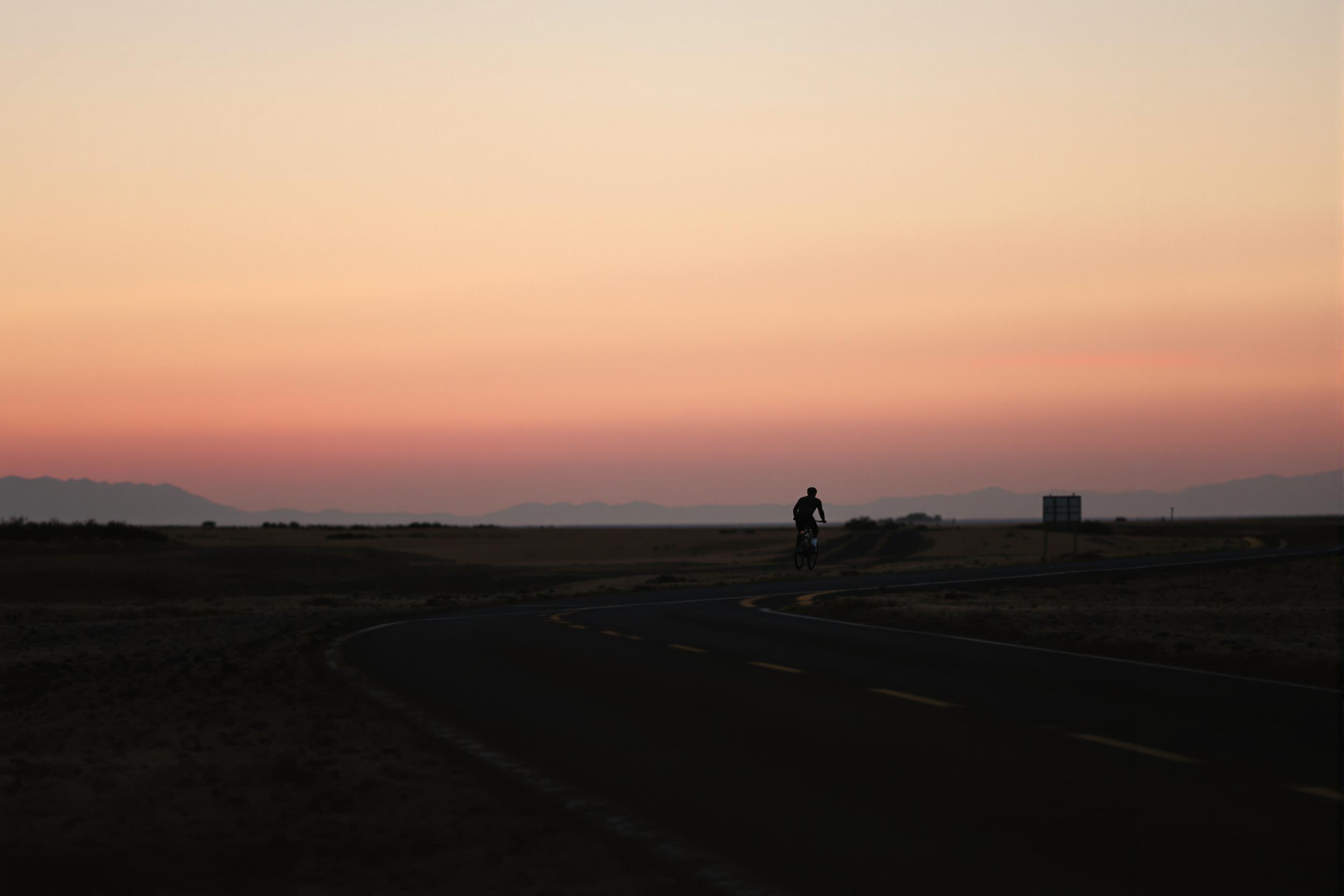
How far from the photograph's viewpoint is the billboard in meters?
56.0

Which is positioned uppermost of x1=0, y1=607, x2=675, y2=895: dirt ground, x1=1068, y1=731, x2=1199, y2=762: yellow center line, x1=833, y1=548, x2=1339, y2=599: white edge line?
x1=833, y1=548, x2=1339, y2=599: white edge line

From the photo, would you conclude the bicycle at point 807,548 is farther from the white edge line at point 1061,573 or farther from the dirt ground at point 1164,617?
the dirt ground at point 1164,617

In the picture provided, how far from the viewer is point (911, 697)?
45.1ft

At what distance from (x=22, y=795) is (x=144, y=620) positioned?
2143cm

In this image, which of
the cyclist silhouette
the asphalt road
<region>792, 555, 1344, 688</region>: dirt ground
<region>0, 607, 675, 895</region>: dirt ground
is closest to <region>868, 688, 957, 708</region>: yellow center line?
the asphalt road

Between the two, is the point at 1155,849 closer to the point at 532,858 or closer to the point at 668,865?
the point at 668,865

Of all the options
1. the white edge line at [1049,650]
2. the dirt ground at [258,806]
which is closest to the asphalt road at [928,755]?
the white edge line at [1049,650]

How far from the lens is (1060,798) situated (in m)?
8.66

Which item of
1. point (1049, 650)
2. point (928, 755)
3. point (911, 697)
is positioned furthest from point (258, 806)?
point (1049, 650)

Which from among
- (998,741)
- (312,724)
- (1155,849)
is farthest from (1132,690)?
(312,724)

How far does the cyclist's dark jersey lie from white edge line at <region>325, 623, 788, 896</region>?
67.1 feet

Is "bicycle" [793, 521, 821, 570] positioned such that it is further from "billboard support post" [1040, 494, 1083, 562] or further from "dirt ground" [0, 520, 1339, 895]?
"billboard support post" [1040, 494, 1083, 562]

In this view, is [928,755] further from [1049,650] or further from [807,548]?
[807,548]

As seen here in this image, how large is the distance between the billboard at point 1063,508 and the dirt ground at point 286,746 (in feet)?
38.7
